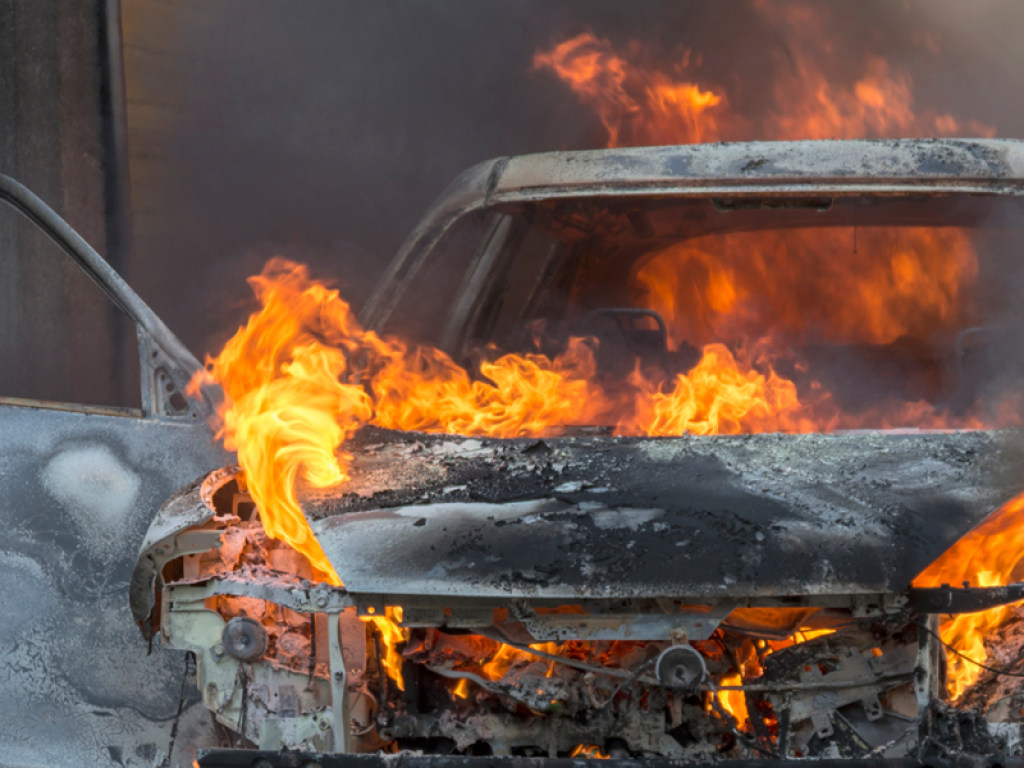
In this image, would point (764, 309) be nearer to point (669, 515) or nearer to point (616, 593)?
point (669, 515)

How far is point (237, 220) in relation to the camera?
751 cm

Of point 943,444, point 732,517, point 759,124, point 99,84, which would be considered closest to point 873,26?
point 759,124

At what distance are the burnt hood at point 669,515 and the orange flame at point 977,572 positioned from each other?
48 mm

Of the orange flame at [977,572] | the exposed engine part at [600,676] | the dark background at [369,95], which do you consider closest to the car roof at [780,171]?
the orange flame at [977,572]

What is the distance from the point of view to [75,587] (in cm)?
359

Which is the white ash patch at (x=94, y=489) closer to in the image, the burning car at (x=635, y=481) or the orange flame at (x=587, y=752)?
the burning car at (x=635, y=481)

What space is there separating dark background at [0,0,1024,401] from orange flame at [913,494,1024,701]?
573 cm

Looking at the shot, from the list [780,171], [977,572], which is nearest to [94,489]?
[780,171]

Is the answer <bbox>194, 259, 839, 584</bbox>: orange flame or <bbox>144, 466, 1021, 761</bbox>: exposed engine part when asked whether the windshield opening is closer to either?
<bbox>194, 259, 839, 584</bbox>: orange flame

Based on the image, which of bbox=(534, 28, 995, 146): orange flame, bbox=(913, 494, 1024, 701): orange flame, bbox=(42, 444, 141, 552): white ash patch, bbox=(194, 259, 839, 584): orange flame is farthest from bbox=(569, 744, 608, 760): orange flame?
bbox=(534, 28, 995, 146): orange flame

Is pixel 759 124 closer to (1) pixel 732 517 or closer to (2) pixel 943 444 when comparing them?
(2) pixel 943 444

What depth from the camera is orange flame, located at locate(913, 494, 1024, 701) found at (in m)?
2.45

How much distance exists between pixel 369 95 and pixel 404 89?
0.81ft

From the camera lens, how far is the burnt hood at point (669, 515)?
235 centimetres
